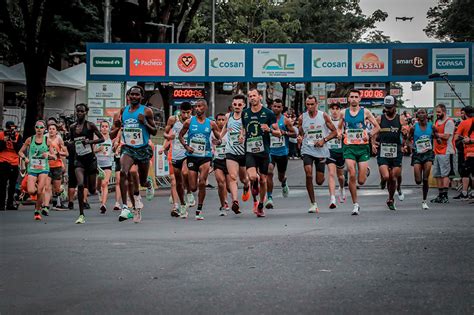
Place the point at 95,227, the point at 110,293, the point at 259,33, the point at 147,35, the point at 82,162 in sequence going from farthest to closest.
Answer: the point at 259,33
the point at 147,35
the point at 82,162
the point at 95,227
the point at 110,293

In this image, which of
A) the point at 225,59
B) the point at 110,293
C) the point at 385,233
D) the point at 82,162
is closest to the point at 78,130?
the point at 82,162

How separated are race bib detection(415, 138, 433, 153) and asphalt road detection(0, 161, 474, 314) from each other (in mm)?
3718

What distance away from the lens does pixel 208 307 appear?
6742 mm

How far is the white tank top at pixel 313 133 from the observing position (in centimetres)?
1636

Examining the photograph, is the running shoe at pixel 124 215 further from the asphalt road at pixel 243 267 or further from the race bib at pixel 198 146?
the race bib at pixel 198 146

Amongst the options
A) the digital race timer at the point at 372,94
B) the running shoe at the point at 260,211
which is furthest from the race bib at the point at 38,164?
the digital race timer at the point at 372,94

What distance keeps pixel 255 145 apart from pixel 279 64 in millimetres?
14089

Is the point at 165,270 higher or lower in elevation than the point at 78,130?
lower

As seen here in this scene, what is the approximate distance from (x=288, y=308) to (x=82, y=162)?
945cm

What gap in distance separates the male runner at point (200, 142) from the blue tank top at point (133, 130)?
3.49 ft

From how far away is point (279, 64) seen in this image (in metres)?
29.2

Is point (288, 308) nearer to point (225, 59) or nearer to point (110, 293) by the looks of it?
point (110, 293)

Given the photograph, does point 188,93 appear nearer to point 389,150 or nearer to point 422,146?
point 422,146

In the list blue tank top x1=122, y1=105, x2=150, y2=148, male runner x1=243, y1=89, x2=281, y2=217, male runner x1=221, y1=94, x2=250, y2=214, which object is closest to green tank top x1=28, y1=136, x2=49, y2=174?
blue tank top x1=122, y1=105, x2=150, y2=148
